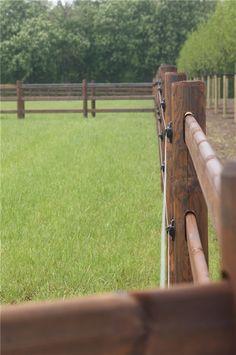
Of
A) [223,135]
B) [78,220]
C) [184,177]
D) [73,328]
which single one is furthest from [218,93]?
[73,328]

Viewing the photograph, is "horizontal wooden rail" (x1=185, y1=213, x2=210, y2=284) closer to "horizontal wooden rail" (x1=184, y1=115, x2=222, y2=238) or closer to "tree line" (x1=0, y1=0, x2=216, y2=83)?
"horizontal wooden rail" (x1=184, y1=115, x2=222, y2=238)

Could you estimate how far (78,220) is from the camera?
6582 millimetres

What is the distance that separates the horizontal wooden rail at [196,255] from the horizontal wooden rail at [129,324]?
743 mm

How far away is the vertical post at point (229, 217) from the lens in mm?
1004

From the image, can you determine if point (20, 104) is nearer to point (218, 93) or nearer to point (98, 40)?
point (218, 93)

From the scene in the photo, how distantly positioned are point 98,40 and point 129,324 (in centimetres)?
5861

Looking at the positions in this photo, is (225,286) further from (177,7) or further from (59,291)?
(177,7)

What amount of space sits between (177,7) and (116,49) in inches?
239

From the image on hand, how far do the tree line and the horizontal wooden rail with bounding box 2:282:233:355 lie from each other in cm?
5431

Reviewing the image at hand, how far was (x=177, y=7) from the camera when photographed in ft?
196

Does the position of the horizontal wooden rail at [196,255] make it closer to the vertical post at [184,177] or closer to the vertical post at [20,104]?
the vertical post at [184,177]

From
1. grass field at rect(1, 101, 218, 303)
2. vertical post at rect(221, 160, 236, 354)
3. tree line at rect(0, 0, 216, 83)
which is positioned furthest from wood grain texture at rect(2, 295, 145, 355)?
tree line at rect(0, 0, 216, 83)

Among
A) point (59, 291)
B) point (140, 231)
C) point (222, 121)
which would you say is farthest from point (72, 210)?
point (222, 121)

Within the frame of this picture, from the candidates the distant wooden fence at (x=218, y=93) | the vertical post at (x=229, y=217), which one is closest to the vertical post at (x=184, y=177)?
the vertical post at (x=229, y=217)
